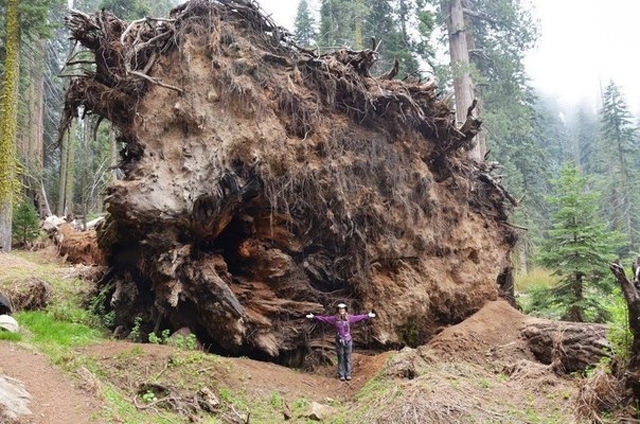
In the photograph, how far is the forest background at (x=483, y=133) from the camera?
492 inches

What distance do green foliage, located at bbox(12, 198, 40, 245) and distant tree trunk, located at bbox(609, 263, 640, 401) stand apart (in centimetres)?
1810

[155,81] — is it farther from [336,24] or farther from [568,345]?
[336,24]

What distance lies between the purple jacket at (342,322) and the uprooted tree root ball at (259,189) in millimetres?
494

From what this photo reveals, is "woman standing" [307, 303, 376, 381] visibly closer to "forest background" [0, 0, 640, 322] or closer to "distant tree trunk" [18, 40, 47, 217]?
"forest background" [0, 0, 640, 322]

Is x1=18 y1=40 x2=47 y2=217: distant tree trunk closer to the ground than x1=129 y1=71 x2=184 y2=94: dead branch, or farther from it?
farther from it

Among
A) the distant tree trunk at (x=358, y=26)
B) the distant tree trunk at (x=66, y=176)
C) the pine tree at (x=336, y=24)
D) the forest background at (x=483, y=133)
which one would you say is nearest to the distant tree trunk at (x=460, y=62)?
the forest background at (x=483, y=133)

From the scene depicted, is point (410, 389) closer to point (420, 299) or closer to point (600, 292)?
point (420, 299)

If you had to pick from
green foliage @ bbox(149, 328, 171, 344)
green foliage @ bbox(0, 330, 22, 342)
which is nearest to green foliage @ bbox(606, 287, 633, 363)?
green foliage @ bbox(149, 328, 171, 344)

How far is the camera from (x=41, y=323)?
822cm

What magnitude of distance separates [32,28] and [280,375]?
45.9 ft

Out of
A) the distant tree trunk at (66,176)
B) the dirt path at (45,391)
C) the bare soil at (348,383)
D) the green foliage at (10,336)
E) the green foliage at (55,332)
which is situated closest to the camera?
the dirt path at (45,391)

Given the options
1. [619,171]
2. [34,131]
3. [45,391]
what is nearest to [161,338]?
[45,391]

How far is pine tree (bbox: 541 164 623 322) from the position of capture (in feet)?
39.8

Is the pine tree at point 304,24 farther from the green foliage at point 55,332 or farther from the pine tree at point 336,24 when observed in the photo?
the green foliage at point 55,332
